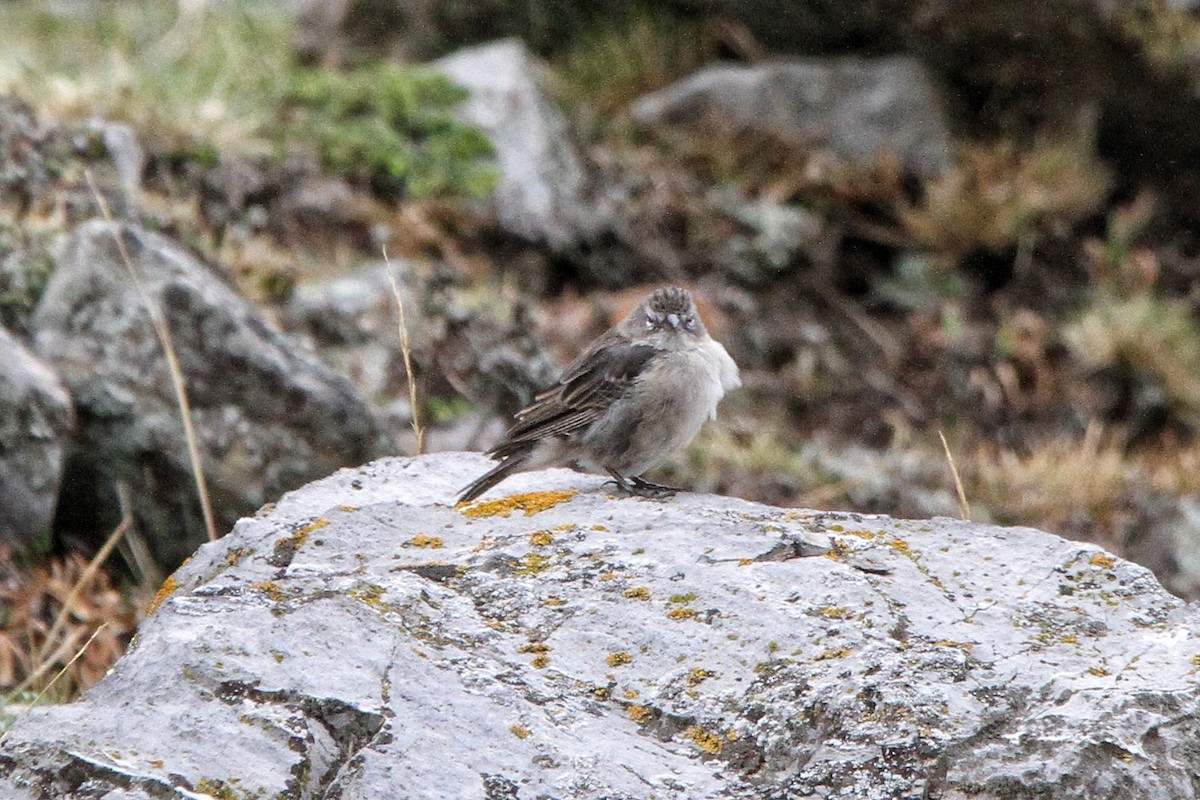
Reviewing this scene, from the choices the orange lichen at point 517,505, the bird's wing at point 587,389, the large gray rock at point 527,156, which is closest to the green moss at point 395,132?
the large gray rock at point 527,156

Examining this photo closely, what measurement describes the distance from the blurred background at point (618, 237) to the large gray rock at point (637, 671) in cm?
271

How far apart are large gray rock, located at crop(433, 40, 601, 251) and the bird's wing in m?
4.44

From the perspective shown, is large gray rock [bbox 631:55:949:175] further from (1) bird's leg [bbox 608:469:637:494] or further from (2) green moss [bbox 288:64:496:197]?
(1) bird's leg [bbox 608:469:637:494]

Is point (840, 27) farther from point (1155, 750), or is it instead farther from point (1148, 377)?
point (1155, 750)

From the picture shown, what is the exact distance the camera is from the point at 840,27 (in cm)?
1183

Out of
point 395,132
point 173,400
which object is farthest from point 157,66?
point 173,400

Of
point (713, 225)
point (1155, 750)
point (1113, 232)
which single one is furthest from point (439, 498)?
point (1113, 232)

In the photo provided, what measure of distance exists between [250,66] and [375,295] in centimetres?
334

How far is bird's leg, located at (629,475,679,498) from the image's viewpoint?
16.1ft

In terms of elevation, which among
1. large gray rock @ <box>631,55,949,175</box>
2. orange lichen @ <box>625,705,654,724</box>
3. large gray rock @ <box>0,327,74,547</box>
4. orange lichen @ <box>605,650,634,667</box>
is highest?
large gray rock @ <box>0,327,74,547</box>

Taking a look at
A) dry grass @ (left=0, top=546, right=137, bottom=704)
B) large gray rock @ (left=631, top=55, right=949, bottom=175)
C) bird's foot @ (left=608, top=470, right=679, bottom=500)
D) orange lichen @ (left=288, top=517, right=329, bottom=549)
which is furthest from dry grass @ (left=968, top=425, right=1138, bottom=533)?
orange lichen @ (left=288, top=517, right=329, bottom=549)

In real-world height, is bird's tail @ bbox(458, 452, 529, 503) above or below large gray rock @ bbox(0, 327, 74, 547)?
below

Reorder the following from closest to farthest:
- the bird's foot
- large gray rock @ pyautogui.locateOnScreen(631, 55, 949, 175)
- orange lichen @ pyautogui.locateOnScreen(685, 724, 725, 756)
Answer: orange lichen @ pyautogui.locateOnScreen(685, 724, 725, 756) → the bird's foot → large gray rock @ pyautogui.locateOnScreen(631, 55, 949, 175)

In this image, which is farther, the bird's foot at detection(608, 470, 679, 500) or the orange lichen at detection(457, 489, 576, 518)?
the bird's foot at detection(608, 470, 679, 500)
